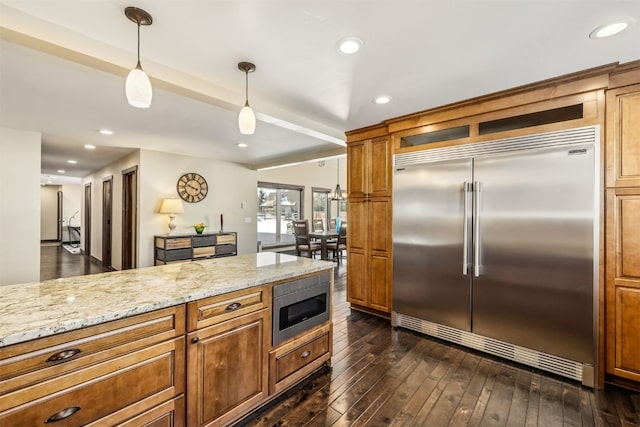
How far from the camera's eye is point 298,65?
7.00 ft

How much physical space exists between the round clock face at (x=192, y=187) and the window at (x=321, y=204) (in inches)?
159

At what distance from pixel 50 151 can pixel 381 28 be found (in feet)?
21.2

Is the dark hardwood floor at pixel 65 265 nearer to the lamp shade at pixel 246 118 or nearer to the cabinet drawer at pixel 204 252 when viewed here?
the cabinet drawer at pixel 204 252

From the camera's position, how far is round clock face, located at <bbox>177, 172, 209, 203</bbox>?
18.5 feet

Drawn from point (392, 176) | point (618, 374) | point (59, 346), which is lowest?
point (618, 374)

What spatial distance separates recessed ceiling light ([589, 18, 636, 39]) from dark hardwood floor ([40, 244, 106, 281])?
309 inches

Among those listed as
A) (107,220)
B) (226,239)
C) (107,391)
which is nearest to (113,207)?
(107,220)

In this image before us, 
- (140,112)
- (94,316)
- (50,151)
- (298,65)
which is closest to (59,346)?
(94,316)

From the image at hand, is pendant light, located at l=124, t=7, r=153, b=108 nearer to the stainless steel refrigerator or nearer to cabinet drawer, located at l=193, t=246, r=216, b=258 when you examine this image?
the stainless steel refrigerator

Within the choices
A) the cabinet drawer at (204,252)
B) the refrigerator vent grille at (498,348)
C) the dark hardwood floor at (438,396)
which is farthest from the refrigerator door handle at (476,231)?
the cabinet drawer at (204,252)

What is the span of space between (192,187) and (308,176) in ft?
13.5

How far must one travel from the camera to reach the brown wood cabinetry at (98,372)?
3.34 ft

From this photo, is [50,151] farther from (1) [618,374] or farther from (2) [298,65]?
(1) [618,374]

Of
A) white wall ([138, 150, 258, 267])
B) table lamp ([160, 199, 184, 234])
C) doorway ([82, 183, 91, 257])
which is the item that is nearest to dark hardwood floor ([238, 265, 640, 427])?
table lamp ([160, 199, 184, 234])
